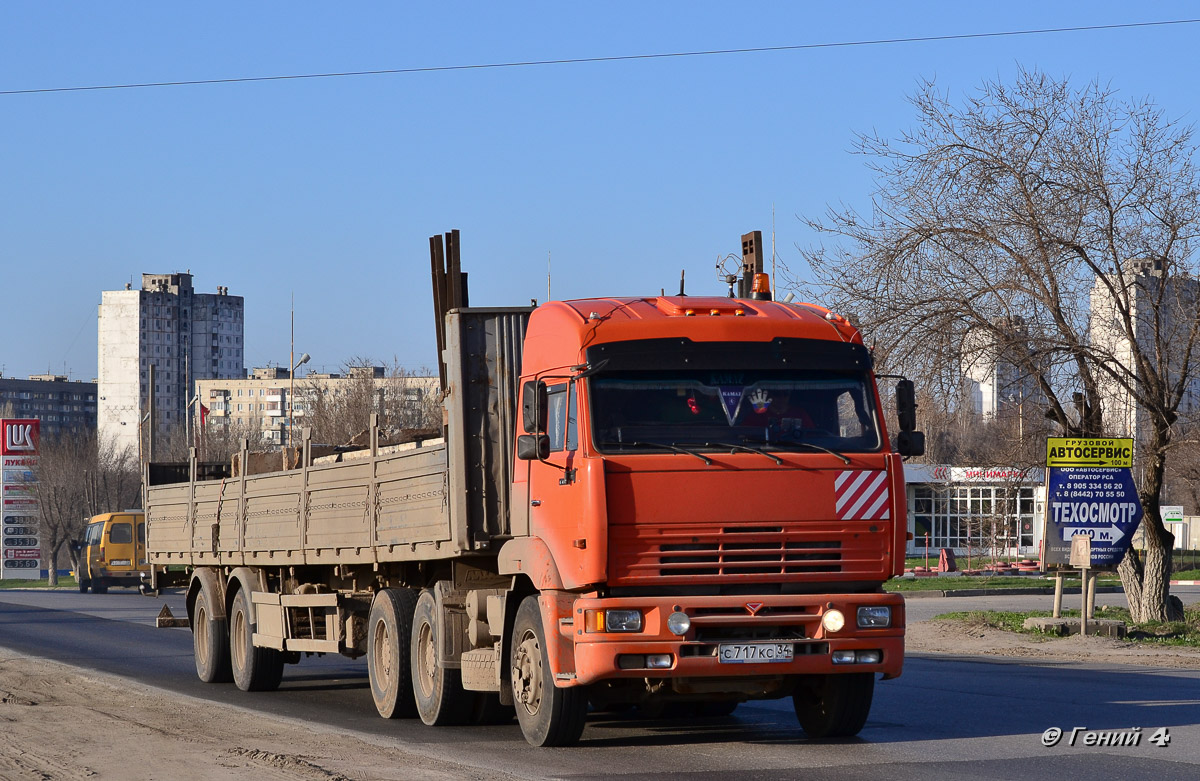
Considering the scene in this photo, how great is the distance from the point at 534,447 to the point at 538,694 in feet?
5.90

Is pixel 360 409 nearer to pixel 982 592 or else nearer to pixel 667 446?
pixel 982 592

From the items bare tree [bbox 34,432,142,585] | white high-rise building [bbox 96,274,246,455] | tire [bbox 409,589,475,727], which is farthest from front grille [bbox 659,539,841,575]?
white high-rise building [bbox 96,274,246,455]

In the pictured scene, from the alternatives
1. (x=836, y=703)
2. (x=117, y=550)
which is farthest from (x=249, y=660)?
→ (x=117, y=550)

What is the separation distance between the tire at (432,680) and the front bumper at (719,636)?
7.34ft

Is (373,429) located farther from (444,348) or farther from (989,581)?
(989,581)

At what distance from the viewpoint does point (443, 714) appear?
11.9 meters

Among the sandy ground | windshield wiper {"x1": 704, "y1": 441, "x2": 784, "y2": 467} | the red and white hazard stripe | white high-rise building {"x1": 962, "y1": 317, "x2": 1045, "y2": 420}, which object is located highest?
white high-rise building {"x1": 962, "y1": 317, "x2": 1045, "y2": 420}

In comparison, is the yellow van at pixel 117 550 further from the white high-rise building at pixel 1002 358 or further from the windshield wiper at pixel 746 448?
the windshield wiper at pixel 746 448

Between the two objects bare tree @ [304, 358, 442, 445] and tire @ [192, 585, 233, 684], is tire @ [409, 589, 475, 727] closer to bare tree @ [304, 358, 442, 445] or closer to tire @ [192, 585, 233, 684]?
tire @ [192, 585, 233, 684]

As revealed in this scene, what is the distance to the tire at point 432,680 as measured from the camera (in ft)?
38.8

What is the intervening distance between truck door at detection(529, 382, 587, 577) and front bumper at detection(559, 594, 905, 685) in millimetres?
461

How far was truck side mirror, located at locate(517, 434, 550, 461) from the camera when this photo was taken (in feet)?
33.3

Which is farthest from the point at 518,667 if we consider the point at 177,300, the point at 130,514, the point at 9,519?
the point at 177,300

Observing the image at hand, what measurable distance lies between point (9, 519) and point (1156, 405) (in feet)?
208
